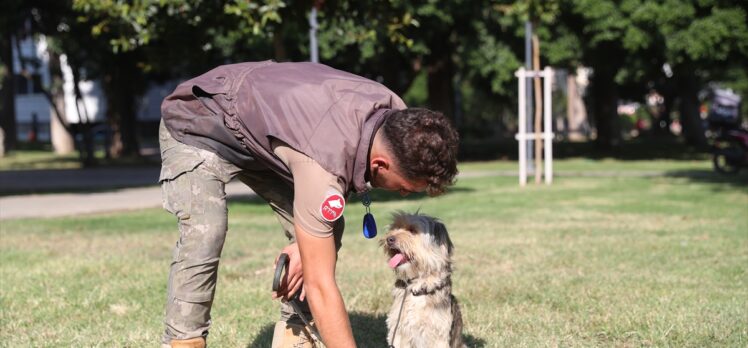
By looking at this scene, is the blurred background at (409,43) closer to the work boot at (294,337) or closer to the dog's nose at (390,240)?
the work boot at (294,337)

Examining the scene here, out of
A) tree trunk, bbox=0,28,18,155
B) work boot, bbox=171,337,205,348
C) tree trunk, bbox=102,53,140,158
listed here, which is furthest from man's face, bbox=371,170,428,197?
tree trunk, bbox=0,28,18,155

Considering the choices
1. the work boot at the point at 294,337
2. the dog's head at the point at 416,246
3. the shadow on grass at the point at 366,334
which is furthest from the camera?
the shadow on grass at the point at 366,334

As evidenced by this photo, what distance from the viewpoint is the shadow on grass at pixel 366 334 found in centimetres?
575

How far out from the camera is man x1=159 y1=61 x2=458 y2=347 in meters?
3.62

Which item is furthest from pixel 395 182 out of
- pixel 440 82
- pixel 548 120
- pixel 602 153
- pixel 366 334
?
pixel 602 153

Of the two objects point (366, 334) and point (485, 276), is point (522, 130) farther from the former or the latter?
point (366, 334)

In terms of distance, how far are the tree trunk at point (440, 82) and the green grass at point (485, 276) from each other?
15637 millimetres

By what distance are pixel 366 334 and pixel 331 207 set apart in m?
2.62

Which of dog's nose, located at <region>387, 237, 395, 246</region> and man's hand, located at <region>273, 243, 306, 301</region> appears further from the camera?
man's hand, located at <region>273, 243, 306, 301</region>

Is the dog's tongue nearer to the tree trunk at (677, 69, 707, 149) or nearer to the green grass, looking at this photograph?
the green grass

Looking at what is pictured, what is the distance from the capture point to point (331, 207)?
3.55m

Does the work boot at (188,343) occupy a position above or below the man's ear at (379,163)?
below

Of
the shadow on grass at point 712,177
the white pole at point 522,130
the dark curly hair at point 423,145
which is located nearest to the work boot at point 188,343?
the dark curly hair at point 423,145

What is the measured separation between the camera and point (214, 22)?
1341 cm
